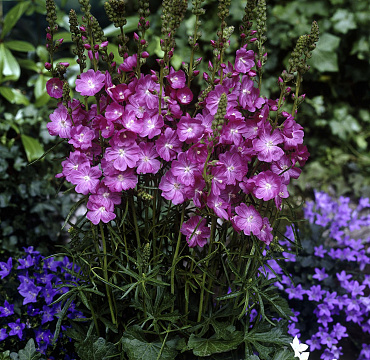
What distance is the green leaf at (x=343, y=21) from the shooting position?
3.61m

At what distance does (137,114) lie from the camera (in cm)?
138

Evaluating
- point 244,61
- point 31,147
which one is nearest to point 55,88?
point 244,61

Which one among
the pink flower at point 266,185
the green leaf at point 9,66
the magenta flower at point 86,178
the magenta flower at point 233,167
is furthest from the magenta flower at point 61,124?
the green leaf at point 9,66

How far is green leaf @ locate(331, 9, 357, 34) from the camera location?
3605 millimetres

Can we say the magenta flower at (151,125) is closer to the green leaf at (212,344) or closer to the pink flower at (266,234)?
the pink flower at (266,234)

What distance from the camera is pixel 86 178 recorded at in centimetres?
140

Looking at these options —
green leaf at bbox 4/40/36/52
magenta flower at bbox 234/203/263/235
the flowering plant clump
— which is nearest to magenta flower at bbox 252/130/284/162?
magenta flower at bbox 234/203/263/235

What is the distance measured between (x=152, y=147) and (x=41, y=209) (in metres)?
1.50

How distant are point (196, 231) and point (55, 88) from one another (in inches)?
22.4

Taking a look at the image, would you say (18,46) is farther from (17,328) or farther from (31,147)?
(17,328)

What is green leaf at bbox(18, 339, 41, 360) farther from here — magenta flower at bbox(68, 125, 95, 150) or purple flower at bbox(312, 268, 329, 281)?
purple flower at bbox(312, 268, 329, 281)

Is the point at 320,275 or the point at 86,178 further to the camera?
the point at 320,275

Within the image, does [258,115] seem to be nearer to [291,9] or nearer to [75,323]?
[75,323]

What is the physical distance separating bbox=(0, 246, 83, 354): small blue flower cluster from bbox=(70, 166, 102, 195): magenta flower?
1.83 feet
